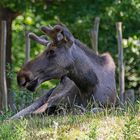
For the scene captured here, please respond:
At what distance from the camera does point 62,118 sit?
30.2ft

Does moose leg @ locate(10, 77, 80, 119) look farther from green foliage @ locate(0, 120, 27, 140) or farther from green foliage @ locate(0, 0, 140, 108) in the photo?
green foliage @ locate(0, 0, 140, 108)

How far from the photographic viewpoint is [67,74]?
36.2 feet

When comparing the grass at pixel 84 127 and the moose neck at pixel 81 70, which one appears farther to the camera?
the moose neck at pixel 81 70

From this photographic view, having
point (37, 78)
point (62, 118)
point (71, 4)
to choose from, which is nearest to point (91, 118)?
point (62, 118)

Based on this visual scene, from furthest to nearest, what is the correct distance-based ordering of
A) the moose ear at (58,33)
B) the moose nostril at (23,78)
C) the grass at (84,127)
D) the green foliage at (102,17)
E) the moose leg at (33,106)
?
the green foliage at (102,17)
the moose leg at (33,106)
the moose ear at (58,33)
the moose nostril at (23,78)
the grass at (84,127)

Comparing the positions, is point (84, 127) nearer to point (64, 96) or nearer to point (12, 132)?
point (12, 132)

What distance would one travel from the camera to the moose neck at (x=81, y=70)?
1110 centimetres

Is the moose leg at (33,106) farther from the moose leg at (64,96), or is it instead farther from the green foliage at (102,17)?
the green foliage at (102,17)

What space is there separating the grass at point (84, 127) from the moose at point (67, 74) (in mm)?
1603

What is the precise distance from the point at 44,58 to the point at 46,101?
0.97 meters

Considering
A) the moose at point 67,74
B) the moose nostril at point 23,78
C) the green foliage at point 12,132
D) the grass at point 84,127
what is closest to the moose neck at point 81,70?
the moose at point 67,74

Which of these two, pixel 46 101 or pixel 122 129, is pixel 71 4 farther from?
pixel 122 129

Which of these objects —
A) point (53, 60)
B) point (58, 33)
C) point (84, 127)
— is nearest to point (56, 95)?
point (53, 60)

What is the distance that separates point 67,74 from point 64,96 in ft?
1.15
